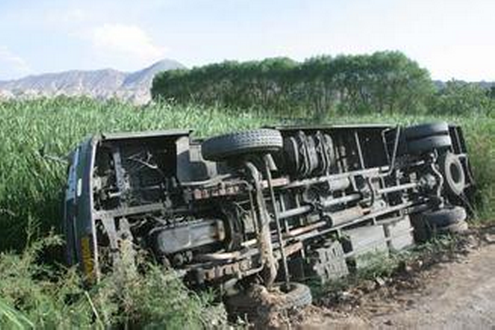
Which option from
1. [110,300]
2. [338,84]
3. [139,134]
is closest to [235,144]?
[139,134]

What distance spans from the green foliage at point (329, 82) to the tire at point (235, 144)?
2714 centimetres

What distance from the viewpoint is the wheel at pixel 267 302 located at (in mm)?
6434

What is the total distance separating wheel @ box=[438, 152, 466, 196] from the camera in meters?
11.6

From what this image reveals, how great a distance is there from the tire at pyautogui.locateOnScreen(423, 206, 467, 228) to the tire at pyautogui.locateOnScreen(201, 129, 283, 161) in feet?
14.3

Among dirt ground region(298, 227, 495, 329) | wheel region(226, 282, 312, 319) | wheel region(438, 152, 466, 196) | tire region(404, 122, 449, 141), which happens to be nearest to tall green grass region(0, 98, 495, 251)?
wheel region(438, 152, 466, 196)

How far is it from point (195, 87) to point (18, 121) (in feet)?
84.6

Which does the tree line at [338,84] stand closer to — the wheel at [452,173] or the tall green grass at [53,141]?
the tall green grass at [53,141]

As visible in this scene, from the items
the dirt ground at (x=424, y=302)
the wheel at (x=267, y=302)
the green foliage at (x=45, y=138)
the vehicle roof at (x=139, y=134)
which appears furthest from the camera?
the green foliage at (x=45, y=138)

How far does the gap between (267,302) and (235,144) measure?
1390 mm

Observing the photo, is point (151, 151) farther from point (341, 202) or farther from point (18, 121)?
point (18, 121)

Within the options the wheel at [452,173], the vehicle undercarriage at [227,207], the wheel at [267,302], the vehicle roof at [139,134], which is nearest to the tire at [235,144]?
the vehicle undercarriage at [227,207]

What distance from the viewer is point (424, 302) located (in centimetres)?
657

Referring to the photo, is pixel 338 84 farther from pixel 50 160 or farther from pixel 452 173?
pixel 50 160

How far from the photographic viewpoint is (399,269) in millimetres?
8281
